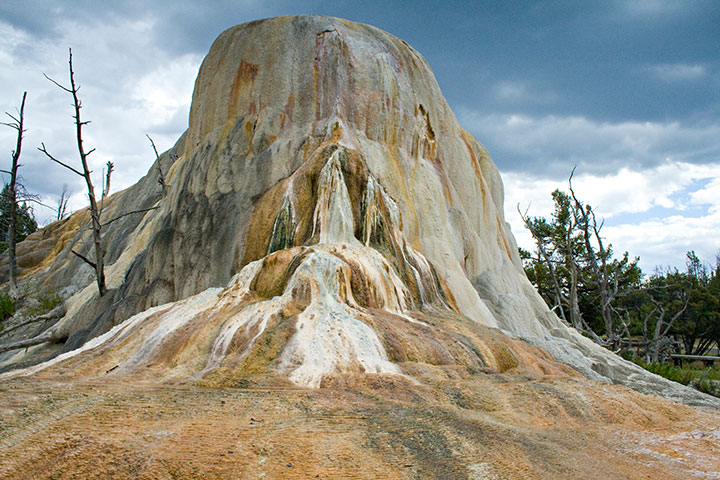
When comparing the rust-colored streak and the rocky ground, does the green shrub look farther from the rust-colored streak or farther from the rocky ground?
the rocky ground

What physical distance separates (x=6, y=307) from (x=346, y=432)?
16650mm

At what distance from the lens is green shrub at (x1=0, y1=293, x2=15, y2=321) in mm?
16094

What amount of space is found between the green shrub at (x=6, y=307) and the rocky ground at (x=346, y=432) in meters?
13.7

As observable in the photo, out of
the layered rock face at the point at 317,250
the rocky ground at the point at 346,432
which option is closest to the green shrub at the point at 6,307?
the layered rock face at the point at 317,250

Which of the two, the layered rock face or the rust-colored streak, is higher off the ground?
the rust-colored streak

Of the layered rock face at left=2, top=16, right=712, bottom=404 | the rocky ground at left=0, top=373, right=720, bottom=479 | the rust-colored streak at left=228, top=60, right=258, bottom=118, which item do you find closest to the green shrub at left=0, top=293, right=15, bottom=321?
the layered rock face at left=2, top=16, right=712, bottom=404

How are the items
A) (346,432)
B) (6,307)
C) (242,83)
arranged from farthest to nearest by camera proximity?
(6,307), (242,83), (346,432)

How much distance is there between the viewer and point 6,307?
53.3 feet

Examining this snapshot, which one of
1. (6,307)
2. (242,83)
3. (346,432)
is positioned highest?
(242,83)

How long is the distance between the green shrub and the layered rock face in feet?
5.31

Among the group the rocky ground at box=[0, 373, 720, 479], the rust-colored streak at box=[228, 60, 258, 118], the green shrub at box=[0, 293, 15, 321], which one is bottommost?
the rocky ground at box=[0, 373, 720, 479]

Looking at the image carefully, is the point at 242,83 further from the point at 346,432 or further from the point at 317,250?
the point at 346,432

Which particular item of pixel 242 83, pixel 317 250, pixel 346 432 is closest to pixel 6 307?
pixel 242 83

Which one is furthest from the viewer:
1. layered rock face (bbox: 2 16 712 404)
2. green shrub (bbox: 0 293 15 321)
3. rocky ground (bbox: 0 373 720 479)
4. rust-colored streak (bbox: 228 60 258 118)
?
green shrub (bbox: 0 293 15 321)
